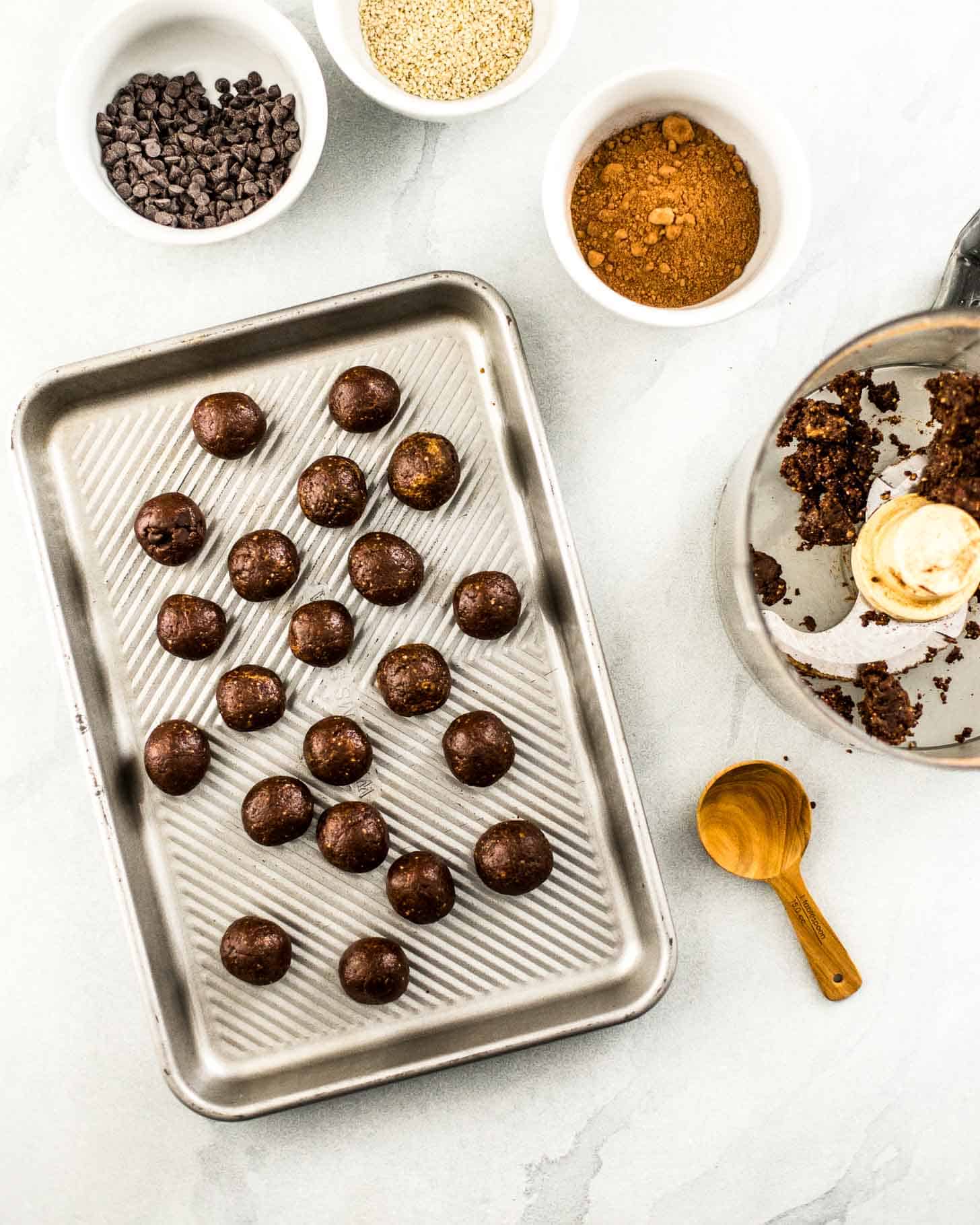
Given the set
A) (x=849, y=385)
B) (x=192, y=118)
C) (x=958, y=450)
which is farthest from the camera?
(x=192, y=118)

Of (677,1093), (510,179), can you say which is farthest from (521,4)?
(677,1093)

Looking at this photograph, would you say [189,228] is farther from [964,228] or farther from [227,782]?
[964,228]

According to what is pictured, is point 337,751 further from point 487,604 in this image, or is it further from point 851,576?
point 851,576

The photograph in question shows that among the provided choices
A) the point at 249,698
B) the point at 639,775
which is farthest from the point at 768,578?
the point at 249,698

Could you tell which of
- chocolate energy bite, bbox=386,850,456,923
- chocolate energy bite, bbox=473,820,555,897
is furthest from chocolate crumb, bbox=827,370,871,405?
chocolate energy bite, bbox=386,850,456,923

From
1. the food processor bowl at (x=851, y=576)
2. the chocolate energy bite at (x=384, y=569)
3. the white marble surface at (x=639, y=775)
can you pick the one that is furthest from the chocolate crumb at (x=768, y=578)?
the chocolate energy bite at (x=384, y=569)

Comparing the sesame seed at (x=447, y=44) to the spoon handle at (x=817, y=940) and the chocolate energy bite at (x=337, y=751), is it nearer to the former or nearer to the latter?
the chocolate energy bite at (x=337, y=751)

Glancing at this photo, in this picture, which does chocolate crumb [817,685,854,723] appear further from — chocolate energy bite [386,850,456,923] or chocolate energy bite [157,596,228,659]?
chocolate energy bite [157,596,228,659]
